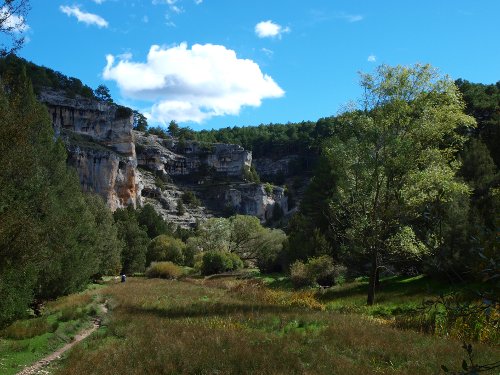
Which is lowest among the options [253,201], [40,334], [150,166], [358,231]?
[40,334]

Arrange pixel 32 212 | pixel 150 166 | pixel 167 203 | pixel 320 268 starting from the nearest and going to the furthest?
pixel 32 212 < pixel 320 268 < pixel 167 203 < pixel 150 166

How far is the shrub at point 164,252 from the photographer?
73.1m

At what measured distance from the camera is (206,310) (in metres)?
19.6

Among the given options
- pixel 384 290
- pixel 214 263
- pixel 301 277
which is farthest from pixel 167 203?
pixel 384 290

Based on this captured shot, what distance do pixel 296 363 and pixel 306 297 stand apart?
543 inches

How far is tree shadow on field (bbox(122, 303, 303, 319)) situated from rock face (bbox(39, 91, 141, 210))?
81666 mm

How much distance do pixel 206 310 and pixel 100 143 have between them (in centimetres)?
10202

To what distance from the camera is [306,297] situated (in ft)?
76.7

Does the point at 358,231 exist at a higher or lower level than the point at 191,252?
higher

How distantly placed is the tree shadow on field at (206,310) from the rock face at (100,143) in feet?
268

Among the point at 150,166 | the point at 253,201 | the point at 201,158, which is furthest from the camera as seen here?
the point at 201,158

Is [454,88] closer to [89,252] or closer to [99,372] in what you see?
[99,372]

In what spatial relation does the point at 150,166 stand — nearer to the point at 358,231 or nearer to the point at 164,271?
the point at 164,271

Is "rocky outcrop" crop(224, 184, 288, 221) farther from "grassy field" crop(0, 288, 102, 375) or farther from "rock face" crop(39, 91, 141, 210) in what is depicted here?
"grassy field" crop(0, 288, 102, 375)
